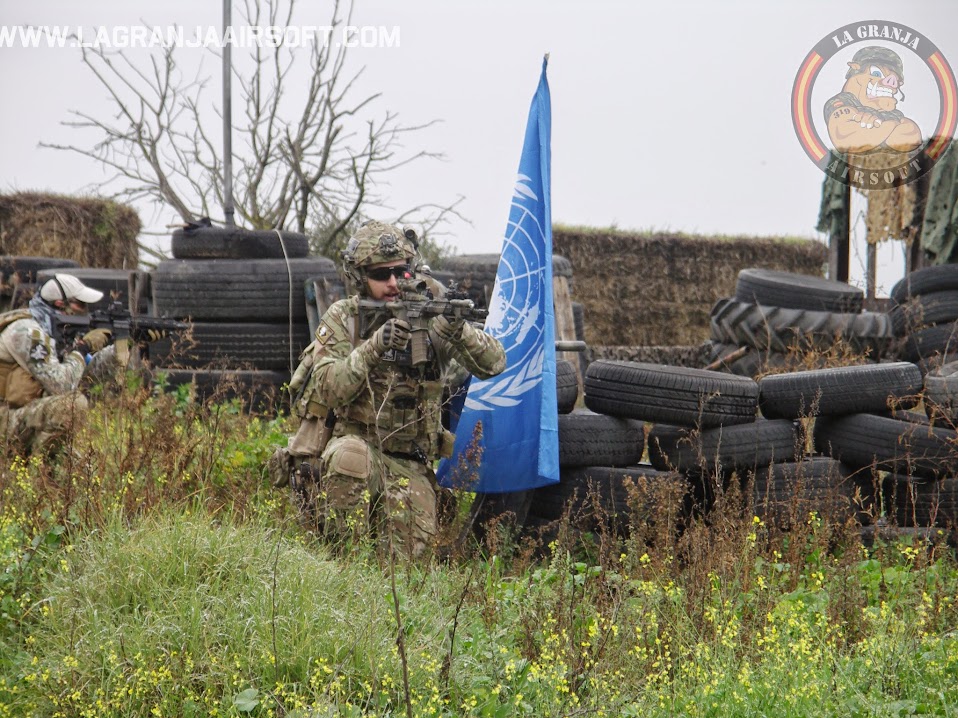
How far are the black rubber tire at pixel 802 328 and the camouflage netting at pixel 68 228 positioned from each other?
31.2ft

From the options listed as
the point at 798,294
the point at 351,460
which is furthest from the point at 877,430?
the point at 798,294

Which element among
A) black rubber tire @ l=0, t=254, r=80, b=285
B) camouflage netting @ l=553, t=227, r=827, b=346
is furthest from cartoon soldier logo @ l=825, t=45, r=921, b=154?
black rubber tire @ l=0, t=254, r=80, b=285

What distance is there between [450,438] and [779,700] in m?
2.43

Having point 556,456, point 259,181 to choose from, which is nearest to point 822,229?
point 259,181

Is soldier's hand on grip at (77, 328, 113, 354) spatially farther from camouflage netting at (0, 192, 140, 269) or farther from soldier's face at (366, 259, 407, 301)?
camouflage netting at (0, 192, 140, 269)

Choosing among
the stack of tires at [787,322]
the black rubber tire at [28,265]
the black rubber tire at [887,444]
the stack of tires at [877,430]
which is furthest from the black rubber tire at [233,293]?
the black rubber tire at [887,444]

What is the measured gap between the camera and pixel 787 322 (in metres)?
9.66

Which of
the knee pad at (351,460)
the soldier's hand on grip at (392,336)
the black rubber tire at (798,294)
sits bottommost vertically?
the knee pad at (351,460)

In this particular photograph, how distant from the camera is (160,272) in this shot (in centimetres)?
935

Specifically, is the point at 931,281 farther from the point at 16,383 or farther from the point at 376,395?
the point at 16,383

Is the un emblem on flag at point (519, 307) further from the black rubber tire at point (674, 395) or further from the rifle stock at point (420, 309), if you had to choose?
the rifle stock at point (420, 309)

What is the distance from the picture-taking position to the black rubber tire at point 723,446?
582 centimetres

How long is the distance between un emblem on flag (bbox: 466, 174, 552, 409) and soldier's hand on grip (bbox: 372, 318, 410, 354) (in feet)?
3.01

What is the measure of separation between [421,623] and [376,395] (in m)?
1.72
